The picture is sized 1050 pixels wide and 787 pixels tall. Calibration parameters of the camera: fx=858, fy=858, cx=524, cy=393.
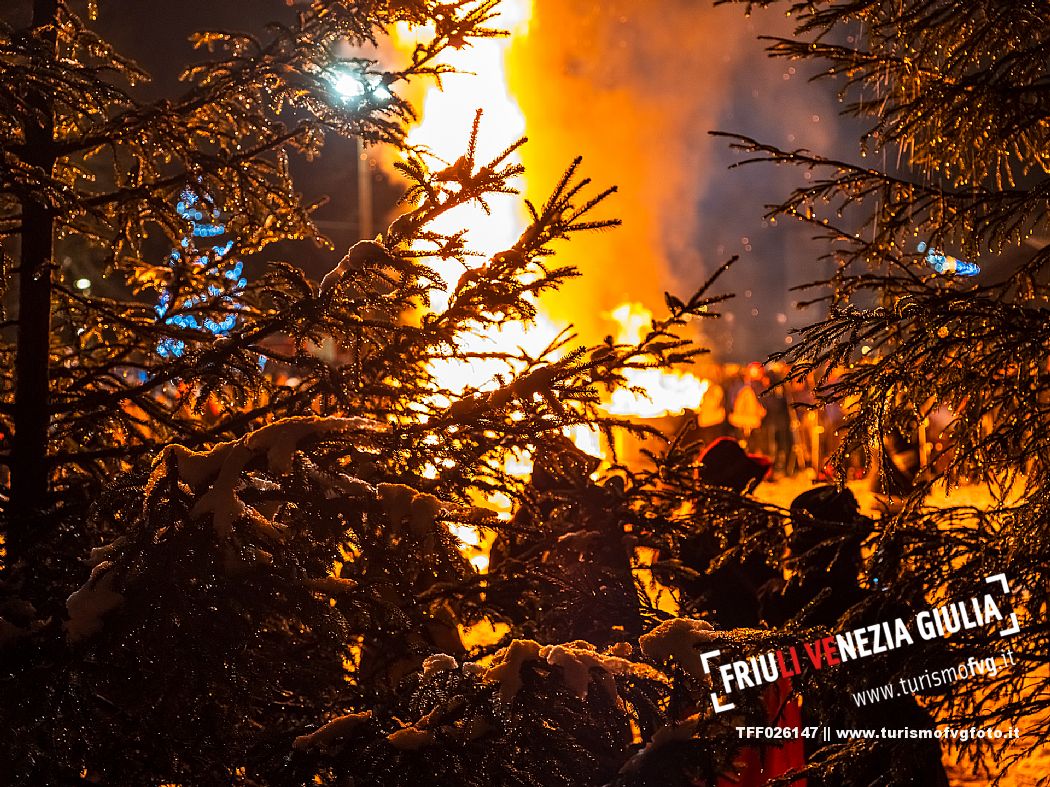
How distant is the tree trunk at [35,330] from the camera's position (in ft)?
12.6

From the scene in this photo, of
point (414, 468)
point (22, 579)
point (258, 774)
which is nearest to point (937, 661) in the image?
point (414, 468)

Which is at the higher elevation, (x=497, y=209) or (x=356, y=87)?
(x=497, y=209)

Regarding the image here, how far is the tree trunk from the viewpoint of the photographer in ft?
12.6

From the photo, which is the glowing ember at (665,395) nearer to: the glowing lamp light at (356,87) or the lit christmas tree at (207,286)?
the lit christmas tree at (207,286)

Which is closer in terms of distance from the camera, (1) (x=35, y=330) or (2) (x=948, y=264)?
(1) (x=35, y=330)

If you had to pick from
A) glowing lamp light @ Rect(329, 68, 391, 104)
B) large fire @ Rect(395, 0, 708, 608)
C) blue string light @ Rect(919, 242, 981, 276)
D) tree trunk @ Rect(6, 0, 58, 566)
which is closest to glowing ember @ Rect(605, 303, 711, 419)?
large fire @ Rect(395, 0, 708, 608)

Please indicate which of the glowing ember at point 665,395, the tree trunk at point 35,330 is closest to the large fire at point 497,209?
the glowing ember at point 665,395

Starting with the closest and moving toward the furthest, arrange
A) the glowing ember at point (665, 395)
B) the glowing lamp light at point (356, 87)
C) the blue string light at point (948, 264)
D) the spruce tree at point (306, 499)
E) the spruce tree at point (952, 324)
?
the spruce tree at point (306, 499) → the spruce tree at point (952, 324) → the blue string light at point (948, 264) → the glowing lamp light at point (356, 87) → the glowing ember at point (665, 395)

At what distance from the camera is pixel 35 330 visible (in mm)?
4023

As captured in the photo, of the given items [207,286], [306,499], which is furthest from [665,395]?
[306,499]

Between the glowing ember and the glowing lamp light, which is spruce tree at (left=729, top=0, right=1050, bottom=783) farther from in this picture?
the glowing ember

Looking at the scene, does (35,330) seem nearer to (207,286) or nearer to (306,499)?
(207,286)

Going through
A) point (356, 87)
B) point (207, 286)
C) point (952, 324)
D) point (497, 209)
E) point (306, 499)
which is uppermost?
point (497, 209)

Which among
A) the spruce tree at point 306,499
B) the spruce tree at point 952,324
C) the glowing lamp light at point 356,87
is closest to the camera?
the spruce tree at point 306,499
